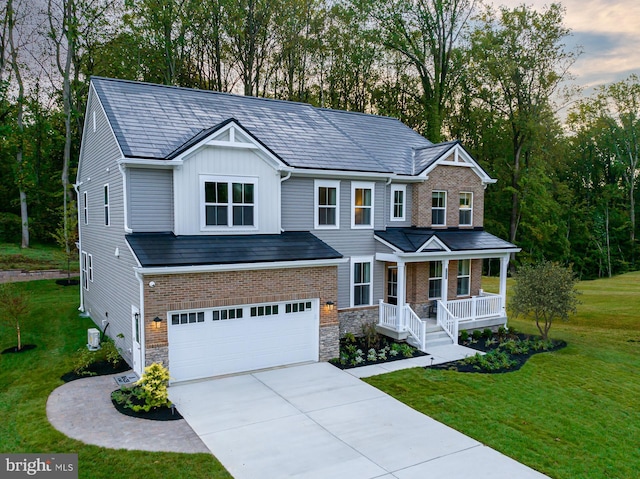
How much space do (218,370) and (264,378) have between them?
4.28 ft

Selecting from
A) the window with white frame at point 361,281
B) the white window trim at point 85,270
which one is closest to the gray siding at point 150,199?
the window with white frame at point 361,281

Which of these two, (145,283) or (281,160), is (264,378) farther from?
(281,160)

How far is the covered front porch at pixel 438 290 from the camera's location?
16.2m

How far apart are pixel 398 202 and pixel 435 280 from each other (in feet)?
11.5

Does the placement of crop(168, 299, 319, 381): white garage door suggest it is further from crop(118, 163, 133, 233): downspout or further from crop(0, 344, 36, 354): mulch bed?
crop(0, 344, 36, 354): mulch bed

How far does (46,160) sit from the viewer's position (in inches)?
1526

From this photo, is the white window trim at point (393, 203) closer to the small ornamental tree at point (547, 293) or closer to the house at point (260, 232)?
the house at point (260, 232)

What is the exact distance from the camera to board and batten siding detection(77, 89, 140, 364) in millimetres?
13500

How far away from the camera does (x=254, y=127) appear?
16812mm

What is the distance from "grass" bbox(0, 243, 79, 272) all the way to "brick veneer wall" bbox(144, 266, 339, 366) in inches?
674

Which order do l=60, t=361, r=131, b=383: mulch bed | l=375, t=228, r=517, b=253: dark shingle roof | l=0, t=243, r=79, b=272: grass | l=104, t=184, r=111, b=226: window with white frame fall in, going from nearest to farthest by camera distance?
l=60, t=361, r=131, b=383: mulch bed
l=104, t=184, r=111, b=226: window with white frame
l=375, t=228, r=517, b=253: dark shingle roof
l=0, t=243, r=79, b=272: grass

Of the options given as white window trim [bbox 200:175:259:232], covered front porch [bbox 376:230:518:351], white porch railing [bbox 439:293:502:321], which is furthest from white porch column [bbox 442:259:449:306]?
white window trim [bbox 200:175:259:232]

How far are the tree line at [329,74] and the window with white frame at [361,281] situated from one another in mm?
17319

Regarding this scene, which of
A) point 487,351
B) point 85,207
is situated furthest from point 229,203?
point 487,351
